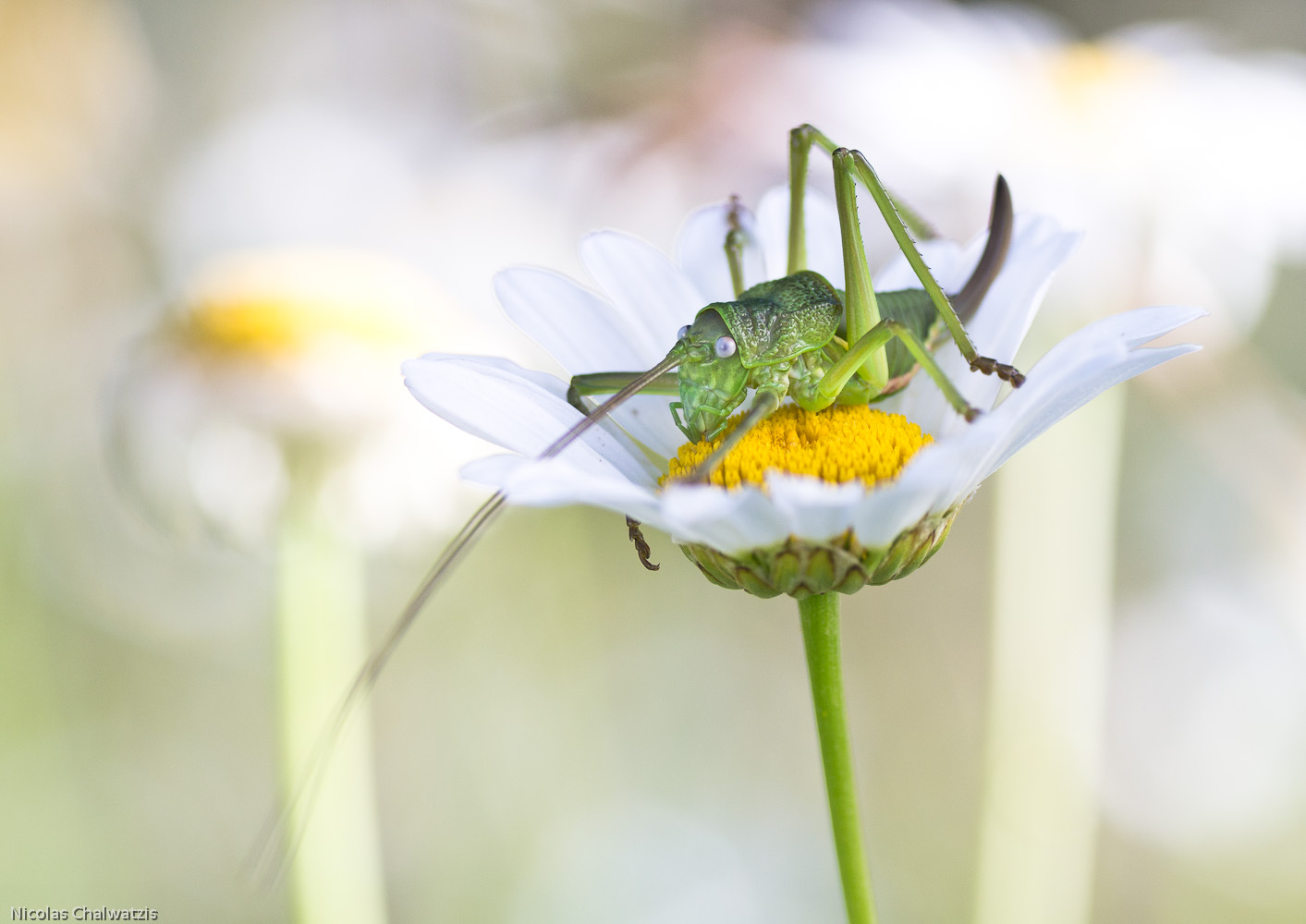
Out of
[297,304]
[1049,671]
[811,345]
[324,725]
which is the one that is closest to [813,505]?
[811,345]

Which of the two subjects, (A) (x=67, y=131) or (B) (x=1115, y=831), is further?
(A) (x=67, y=131)

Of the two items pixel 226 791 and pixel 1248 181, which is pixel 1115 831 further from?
Answer: pixel 226 791

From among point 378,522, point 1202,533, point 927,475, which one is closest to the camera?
point 927,475

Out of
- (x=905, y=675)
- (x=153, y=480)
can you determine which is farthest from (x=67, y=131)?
(x=905, y=675)

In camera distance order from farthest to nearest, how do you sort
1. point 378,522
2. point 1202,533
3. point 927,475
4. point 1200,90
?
point 1202,533, point 1200,90, point 378,522, point 927,475

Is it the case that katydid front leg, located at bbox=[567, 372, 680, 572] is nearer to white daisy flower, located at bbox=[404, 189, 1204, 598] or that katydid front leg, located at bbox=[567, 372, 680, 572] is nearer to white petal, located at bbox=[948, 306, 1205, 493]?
white daisy flower, located at bbox=[404, 189, 1204, 598]

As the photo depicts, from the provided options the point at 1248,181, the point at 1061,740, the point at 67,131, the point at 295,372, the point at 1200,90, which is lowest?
the point at 1061,740

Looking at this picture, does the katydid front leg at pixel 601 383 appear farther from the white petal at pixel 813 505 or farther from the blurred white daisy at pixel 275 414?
the blurred white daisy at pixel 275 414
